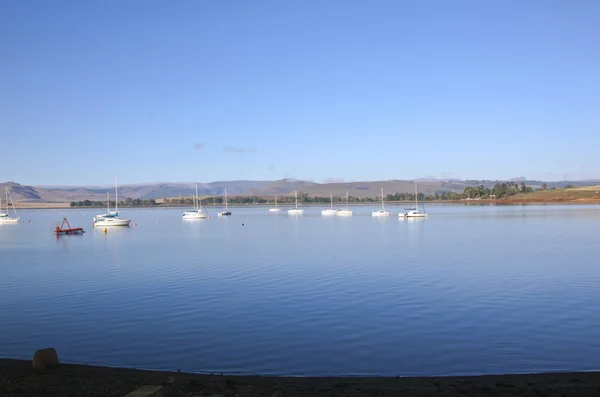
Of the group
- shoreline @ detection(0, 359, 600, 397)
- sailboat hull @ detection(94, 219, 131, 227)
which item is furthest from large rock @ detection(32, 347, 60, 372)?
sailboat hull @ detection(94, 219, 131, 227)

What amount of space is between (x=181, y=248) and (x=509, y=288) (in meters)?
31.6

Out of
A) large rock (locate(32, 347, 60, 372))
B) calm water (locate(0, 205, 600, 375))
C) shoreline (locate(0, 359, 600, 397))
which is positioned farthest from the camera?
calm water (locate(0, 205, 600, 375))

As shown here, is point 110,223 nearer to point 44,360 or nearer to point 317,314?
point 317,314

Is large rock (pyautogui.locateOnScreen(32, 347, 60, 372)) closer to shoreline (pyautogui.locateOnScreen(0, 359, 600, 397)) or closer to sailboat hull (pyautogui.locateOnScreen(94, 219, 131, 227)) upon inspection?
shoreline (pyautogui.locateOnScreen(0, 359, 600, 397))

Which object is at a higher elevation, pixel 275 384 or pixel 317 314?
pixel 275 384

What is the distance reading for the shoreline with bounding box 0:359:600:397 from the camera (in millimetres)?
10016

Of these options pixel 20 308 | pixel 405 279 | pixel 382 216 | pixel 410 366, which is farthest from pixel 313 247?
pixel 382 216

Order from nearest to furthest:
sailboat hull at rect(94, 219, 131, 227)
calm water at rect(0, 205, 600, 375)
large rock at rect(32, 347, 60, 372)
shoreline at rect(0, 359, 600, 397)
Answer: shoreline at rect(0, 359, 600, 397) → large rock at rect(32, 347, 60, 372) → calm water at rect(0, 205, 600, 375) → sailboat hull at rect(94, 219, 131, 227)

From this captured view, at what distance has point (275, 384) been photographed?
36.0ft

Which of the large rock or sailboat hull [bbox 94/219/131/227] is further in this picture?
sailboat hull [bbox 94/219/131/227]

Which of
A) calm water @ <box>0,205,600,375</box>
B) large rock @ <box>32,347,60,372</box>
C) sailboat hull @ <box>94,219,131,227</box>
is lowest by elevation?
calm water @ <box>0,205,600,375</box>

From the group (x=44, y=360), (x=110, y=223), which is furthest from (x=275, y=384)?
(x=110, y=223)

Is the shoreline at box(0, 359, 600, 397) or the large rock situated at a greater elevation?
the large rock

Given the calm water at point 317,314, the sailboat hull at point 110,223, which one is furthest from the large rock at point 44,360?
the sailboat hull at point 110,223
